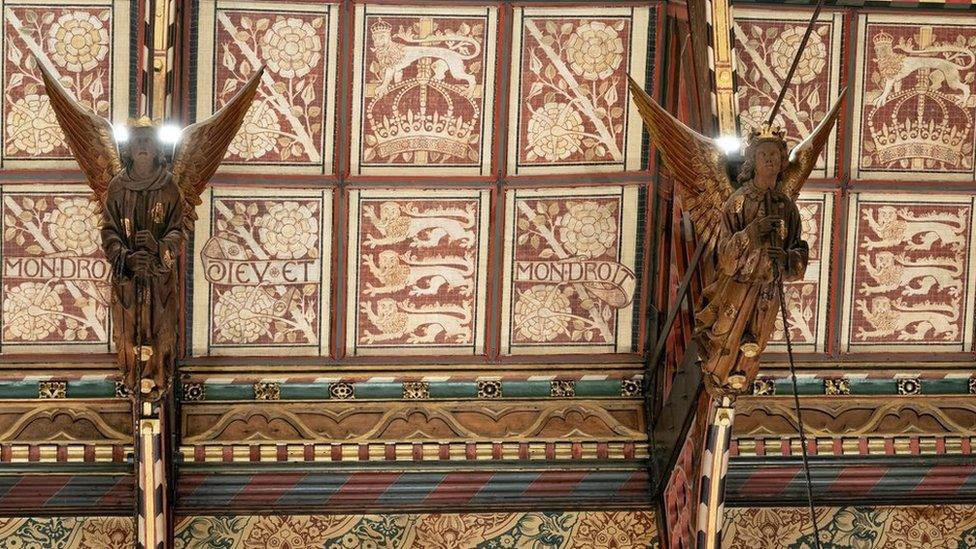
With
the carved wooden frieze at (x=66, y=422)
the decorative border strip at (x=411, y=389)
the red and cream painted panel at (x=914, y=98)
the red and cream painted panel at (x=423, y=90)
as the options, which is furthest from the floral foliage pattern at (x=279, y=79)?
the red and cream painted panel at (x=914, y=98)

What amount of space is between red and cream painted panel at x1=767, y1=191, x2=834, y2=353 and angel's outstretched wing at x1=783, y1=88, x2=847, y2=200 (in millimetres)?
1432

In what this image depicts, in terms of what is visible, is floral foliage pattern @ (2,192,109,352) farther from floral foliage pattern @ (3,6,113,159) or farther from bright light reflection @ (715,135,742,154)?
bright light reflection @ (715,135,742,154)

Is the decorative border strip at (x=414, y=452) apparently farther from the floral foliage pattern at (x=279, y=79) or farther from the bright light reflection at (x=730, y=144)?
the bright light reflection at (x=730, y=144)

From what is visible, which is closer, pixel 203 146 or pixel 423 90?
pixel 203 146

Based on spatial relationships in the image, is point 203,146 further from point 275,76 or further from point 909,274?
point 909,274

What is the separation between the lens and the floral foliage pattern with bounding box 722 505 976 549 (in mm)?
11195

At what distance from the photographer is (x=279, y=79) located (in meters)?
10.8

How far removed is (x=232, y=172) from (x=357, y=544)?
2.46 metres

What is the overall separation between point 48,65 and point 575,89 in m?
3.23

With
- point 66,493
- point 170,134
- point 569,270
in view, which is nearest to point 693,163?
point 569,270

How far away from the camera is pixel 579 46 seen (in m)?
10.9

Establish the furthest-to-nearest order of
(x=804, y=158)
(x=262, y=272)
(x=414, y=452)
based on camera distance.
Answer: (x=414, y=452), (x=262, y=272), (x=804, y=158)

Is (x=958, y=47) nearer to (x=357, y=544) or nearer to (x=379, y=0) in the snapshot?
(x=379, y=0)

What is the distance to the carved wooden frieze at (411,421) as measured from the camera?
11.2 meters
